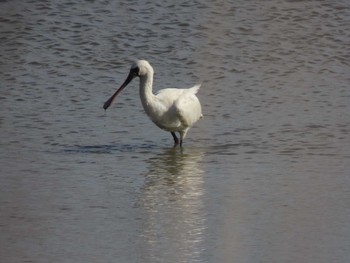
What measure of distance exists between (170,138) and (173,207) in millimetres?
2949

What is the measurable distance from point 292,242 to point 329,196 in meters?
1.32

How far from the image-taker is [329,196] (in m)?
9.10

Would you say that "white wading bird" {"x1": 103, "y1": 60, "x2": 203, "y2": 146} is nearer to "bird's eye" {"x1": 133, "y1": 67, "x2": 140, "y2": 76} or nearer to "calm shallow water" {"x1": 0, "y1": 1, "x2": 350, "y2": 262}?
"bird's eye" {"x1": 133, "y1": 67, "x2": 140, "y2": 76}

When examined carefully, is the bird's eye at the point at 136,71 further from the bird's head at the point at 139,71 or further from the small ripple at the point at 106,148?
the small ripple at the point at 106,148

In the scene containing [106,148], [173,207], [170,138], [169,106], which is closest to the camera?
[173,207]

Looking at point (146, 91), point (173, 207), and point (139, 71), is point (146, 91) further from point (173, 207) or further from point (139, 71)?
point (173, 207)

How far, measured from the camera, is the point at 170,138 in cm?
1173

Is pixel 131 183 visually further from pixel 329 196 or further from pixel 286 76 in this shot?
pixel 286 76

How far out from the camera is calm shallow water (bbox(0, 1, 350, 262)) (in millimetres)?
7996

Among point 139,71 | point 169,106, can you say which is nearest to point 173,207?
point 169,106

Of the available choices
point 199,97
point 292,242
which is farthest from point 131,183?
point 199,97

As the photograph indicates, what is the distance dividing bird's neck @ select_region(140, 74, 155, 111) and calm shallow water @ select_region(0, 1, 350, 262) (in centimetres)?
28

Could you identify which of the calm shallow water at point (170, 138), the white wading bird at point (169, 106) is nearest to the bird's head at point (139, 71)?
the white wading bird at point (169, 106)

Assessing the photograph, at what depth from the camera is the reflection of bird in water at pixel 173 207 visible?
7719mm
